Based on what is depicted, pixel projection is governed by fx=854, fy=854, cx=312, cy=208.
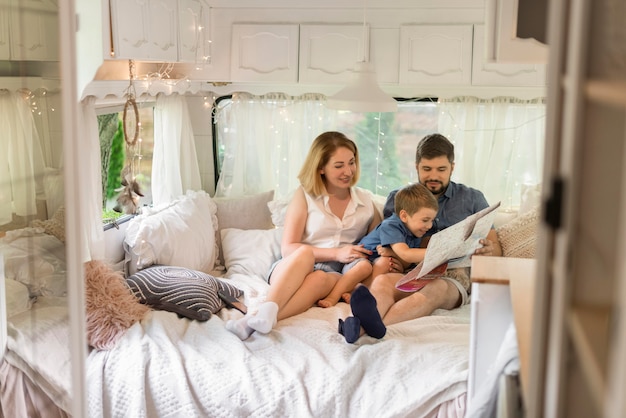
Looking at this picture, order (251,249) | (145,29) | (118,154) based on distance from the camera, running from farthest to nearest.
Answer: (118,154)
(251,249)
(145,29)

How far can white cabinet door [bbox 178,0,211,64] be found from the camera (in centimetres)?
382

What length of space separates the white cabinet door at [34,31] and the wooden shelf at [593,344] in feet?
4.49

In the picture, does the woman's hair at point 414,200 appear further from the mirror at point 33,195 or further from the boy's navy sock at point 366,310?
the mirror at point 33,195

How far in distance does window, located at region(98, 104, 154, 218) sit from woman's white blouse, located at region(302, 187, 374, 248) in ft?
2.65

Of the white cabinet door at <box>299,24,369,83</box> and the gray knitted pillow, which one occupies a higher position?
the white cabinet door at <box>299,24,369,83</box>

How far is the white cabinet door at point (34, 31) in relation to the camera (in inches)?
77.0

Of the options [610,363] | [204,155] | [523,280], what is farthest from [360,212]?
[610,363]

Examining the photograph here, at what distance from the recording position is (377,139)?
4656mm

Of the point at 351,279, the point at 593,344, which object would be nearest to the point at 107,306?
the point at 351,279

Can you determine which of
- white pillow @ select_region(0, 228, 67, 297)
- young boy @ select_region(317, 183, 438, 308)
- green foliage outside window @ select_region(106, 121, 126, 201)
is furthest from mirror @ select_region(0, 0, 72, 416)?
green foliage outside window @ select_region(106, 121, 126, 201)

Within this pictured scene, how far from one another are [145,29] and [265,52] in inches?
44.9

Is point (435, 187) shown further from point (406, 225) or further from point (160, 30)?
point (160, 30)

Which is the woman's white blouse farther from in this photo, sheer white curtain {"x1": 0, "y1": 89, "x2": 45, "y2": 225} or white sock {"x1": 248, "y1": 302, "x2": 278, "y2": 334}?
sheer white curtain {"x1": 0, "y1": 89, "x2": 45, "y2": 225}

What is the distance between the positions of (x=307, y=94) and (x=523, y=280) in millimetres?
2500
